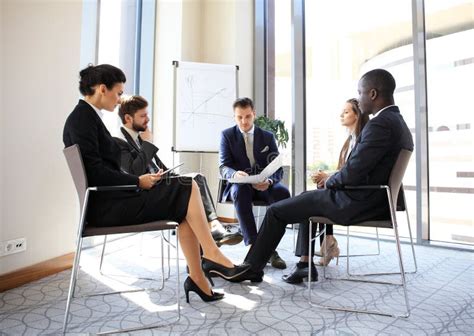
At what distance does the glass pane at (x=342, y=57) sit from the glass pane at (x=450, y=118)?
0.71ft

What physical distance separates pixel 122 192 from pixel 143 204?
0.39 feet

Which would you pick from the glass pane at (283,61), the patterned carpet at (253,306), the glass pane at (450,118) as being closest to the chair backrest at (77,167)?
the patterned carpet at (253,306)

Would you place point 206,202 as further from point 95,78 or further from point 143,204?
point 95,78

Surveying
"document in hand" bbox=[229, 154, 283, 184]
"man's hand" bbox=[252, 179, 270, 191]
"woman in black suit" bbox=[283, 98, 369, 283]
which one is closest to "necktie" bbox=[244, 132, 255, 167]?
"man's hand" bbox=[252, 179, 270, 191]

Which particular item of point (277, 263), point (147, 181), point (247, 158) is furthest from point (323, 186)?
point (147, 181)

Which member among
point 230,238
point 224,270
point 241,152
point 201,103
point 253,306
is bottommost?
point 253,306

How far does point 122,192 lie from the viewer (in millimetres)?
1779

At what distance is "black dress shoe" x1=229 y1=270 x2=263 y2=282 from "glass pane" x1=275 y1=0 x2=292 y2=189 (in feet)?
7.37

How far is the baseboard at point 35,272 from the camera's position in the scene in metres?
2.13

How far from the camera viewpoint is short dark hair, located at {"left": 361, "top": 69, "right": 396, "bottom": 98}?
1962 mm

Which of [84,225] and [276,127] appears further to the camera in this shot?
[276,127]

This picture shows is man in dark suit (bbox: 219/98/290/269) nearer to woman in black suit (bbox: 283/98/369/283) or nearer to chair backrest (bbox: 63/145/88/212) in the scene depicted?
woman in black suit (bbox: 283/98/369/283)

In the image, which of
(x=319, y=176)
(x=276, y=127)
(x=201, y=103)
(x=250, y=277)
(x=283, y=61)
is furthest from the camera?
(x=283, y=61)

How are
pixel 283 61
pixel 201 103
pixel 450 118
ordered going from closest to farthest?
pixel 450 118 → pixel 201 103 → pixel 283 61
